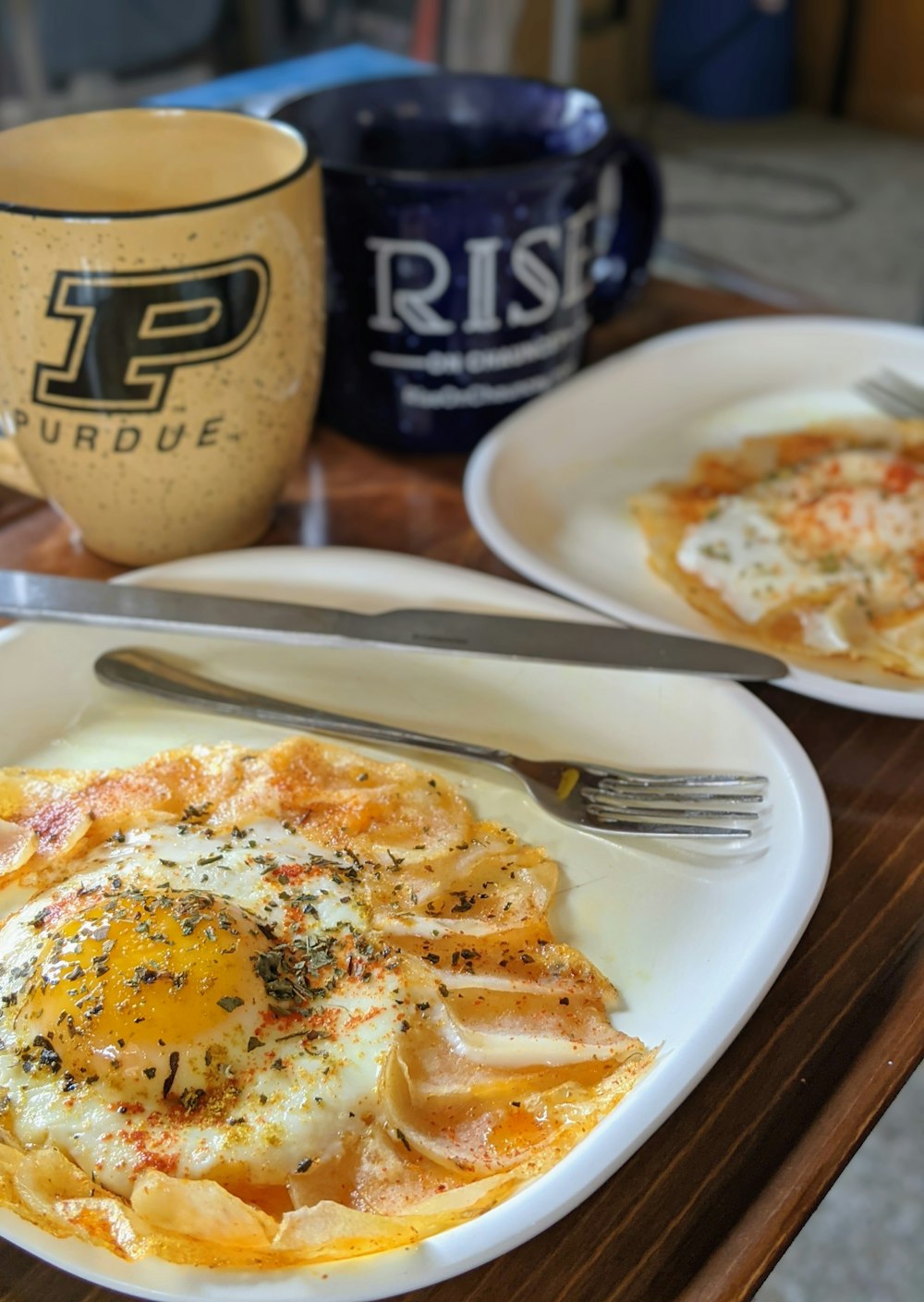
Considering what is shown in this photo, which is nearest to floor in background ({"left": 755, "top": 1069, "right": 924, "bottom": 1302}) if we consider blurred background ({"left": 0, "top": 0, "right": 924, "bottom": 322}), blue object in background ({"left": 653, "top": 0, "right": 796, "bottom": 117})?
blurred background ({"left": 0, "top": 0, "right": 924, "bottom": 322})

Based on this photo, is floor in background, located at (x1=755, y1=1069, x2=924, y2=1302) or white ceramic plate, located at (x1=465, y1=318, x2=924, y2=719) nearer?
white ceramic plate, located at (x1=465, y1=318, x2=924, y2=719)

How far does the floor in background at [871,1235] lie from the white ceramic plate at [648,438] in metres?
0.87

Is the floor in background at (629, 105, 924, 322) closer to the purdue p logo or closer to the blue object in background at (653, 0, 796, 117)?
the blue object in background at (653, 0, 796, 117)

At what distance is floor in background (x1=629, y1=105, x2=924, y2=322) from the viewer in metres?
3.90

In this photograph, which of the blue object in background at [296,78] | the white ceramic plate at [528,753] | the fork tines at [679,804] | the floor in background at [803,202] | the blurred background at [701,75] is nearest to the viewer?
the white ceramic plate at [528,753]

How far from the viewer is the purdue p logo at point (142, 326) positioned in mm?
828

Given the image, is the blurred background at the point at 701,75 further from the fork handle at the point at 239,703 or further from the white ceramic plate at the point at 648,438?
the fork handle at the point at 239,703

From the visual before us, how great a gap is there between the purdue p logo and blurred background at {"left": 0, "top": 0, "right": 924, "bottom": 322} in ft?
7.72

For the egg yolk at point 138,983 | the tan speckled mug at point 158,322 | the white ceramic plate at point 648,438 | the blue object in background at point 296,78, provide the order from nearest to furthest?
the egg yolk at point 138,983, the tan speckled mug at point 158,322, the white ceramic plate at point 648,438, the blue object in background at point 296,78

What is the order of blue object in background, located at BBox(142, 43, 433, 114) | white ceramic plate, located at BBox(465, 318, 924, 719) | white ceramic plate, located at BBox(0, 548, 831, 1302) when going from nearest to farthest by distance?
white ceramic plate, located at BBox(0, 548, 831, 1302), white ceramic plate, located at BBox(465, 318, 924, 719), blue object in background, located at BBox(142, 43, 433, 114)

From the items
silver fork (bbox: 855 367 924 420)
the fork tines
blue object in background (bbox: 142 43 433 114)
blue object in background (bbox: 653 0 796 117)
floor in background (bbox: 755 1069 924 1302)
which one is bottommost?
floor in background (bbox: 755 1069 924 1302)

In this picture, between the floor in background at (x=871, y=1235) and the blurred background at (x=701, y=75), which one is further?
the blurred background at (x=701, y=75)

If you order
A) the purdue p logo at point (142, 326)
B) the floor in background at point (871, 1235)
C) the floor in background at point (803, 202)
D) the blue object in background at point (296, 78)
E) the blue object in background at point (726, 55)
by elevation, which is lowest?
the floor in background at point (871, 1235)

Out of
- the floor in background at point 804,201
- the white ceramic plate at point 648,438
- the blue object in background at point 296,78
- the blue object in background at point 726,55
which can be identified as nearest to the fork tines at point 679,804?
the white ceramic plate at point 648,438
